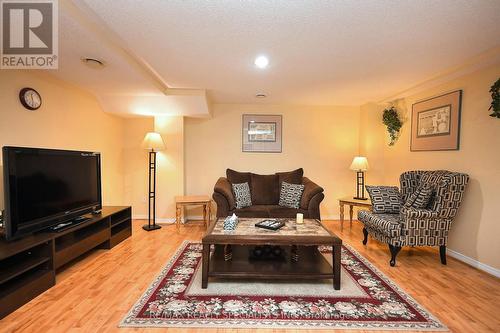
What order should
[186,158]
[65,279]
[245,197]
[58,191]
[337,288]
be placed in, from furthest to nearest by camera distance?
1. [186,158]
2. [245,197]
3. [58,191]
4. [65,279]
5. [337,288]

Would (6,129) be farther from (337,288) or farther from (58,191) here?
(337,288)

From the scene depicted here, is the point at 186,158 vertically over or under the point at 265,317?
over

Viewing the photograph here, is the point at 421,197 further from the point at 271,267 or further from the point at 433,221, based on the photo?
the point at 271,267

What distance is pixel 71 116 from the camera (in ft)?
10.6

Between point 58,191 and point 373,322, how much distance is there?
314 cm

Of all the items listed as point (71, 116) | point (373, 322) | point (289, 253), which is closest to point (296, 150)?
point (289, 253)

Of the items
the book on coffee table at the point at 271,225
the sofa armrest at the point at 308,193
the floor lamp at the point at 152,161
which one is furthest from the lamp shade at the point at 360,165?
the floor lamp at the point at 152,161

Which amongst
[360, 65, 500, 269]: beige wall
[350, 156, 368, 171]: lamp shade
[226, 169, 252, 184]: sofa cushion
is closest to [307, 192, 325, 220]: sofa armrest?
[350, 156, 368, 171]: lamp shade

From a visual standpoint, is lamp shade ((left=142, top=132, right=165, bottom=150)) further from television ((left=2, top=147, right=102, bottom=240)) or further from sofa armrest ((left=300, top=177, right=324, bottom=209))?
sofa armrest ((left=300, top=177, right=324, bottom=209))

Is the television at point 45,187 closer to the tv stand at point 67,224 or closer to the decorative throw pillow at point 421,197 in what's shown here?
the tv stand at point 67,224

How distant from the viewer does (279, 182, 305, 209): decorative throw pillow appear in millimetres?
3725

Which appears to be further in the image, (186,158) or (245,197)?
(186,158)

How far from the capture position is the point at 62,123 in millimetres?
3062

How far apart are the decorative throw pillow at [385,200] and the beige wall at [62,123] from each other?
425cm
